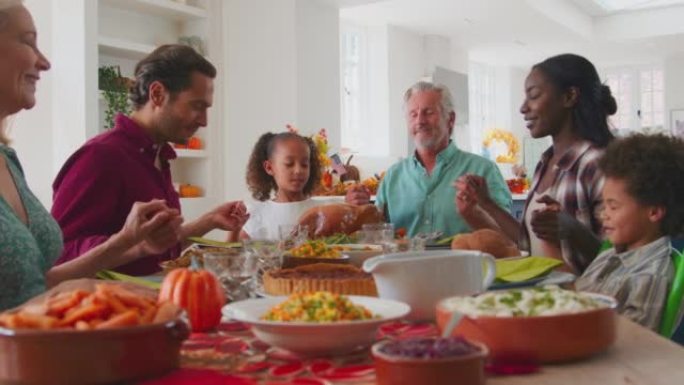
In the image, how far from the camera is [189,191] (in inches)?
190

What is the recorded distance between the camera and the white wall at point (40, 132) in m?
3.97

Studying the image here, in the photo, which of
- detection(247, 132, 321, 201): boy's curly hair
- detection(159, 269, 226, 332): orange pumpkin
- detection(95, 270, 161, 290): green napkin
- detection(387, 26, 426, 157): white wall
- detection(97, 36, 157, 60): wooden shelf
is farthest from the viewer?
detection(387, 26, 426, 157): white wall

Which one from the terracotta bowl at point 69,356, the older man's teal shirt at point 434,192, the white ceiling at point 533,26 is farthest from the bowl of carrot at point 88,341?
the white ceiling at point 533,26

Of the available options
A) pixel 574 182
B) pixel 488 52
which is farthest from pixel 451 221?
pixel 488 52

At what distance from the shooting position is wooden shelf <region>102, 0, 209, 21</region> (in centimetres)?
437

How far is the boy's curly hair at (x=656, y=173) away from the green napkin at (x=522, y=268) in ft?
1.44

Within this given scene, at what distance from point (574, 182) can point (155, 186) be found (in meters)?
1.36

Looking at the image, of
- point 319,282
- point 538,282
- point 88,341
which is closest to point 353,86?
point 538,282

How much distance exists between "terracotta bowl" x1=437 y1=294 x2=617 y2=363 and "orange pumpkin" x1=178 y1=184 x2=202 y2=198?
412 cm

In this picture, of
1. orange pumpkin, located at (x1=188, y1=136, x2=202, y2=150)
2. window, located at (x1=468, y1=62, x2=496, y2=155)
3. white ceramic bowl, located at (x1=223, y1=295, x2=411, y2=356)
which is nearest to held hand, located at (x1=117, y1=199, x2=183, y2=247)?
white ceramic bowl, located at (x1=223, y1=295, x2=411, y2=356)

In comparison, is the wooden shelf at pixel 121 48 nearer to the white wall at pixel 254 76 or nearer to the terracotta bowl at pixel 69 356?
the white wall at pixel 254 76

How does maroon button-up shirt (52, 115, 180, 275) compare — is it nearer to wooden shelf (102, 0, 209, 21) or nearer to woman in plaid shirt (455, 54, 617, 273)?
woman in plaid shirt (455, 54, 617, 273)

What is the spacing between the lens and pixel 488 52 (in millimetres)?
9602

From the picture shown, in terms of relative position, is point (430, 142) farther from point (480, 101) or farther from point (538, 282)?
point (480, 101)
